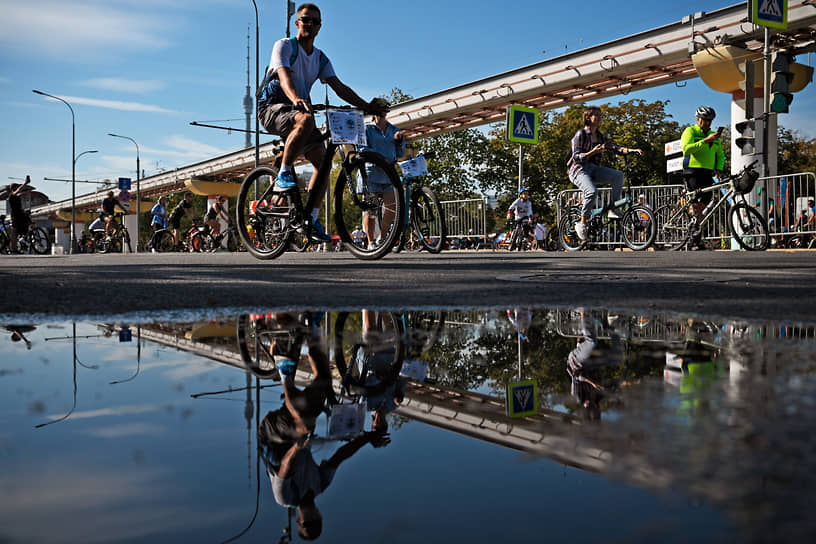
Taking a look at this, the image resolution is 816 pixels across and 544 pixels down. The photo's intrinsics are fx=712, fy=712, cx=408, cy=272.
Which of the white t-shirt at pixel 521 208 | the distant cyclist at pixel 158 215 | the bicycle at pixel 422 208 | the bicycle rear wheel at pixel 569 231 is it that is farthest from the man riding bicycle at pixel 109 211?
the bicycle rear wheel at pixel 569 231

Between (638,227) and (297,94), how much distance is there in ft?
A: 24.1

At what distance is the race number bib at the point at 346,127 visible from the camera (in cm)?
599

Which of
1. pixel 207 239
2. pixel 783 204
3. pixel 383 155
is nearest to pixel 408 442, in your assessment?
pixel 383 155

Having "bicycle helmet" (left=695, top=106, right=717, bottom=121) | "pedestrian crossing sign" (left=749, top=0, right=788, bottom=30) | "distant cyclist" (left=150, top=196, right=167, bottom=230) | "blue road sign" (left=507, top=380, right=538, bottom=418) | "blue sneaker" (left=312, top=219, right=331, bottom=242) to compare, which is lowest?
"blue road sign" (left=507, top=380, right=538, bottom=418)

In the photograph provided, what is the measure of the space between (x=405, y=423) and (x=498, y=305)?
1915 mm

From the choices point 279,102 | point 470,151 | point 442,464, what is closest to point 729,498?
point 442,464

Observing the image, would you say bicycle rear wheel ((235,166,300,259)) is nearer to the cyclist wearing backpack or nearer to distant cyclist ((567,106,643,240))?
the cyclist wearing backpack

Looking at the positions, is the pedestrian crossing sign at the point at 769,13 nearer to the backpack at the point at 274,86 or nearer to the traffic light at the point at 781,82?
the traffic light at the point at 781,82

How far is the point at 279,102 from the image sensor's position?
5992mm

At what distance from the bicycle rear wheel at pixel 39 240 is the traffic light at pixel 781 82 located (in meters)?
19.0

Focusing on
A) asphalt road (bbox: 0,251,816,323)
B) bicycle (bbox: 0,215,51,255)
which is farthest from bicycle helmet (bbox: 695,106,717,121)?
bicycle (bbox: 0,215,51,255)

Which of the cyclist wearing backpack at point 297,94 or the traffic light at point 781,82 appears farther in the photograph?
the traffic light at point 781,82

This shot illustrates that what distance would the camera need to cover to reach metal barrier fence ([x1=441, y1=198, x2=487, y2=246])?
83.8 ft

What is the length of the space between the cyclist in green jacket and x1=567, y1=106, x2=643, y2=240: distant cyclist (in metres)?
1.12
